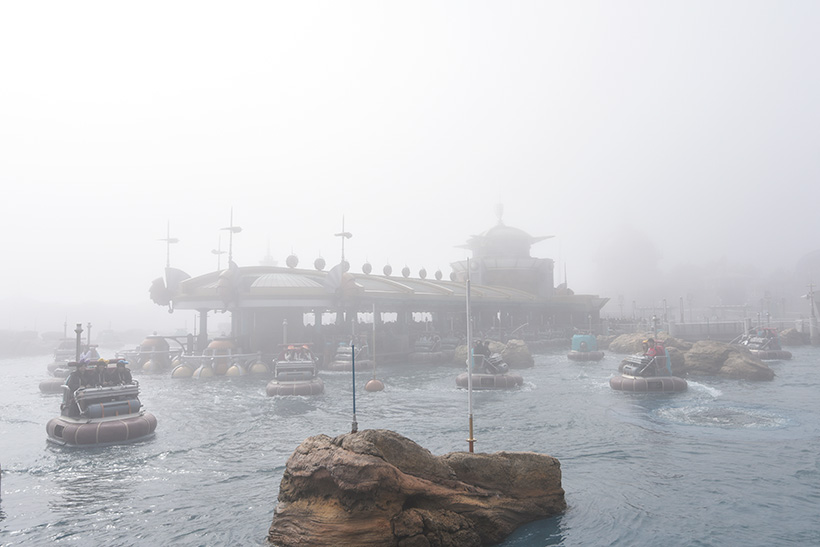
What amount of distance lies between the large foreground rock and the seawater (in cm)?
89

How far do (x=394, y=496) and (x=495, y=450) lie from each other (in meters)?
10.4

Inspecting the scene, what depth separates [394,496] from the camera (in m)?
10.4

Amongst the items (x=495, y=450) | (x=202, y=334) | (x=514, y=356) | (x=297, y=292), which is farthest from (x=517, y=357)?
(x=202, y=334)

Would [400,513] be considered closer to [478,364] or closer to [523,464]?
[523,464]

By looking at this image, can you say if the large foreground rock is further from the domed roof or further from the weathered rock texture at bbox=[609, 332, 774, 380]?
the domed roof

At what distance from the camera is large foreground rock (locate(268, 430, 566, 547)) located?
32.8 feet

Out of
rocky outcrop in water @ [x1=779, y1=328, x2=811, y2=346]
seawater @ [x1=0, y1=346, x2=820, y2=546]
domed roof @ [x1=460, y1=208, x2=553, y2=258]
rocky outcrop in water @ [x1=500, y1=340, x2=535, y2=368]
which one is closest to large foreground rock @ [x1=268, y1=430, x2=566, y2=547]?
seawater @ [x1=0, y1=346, x2=820, y2=546]

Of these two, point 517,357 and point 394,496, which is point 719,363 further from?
point 394,496

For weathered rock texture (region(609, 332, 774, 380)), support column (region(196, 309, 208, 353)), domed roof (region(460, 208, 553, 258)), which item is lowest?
weathered rock texture (region(609, 332, 774, 380))

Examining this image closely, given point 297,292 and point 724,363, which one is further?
point 297,292

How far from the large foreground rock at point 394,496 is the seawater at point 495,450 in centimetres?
89

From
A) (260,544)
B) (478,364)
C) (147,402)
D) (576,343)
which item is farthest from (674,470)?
(576,343)

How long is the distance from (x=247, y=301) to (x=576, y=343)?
125 ft

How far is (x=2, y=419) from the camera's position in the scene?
3106 cm
